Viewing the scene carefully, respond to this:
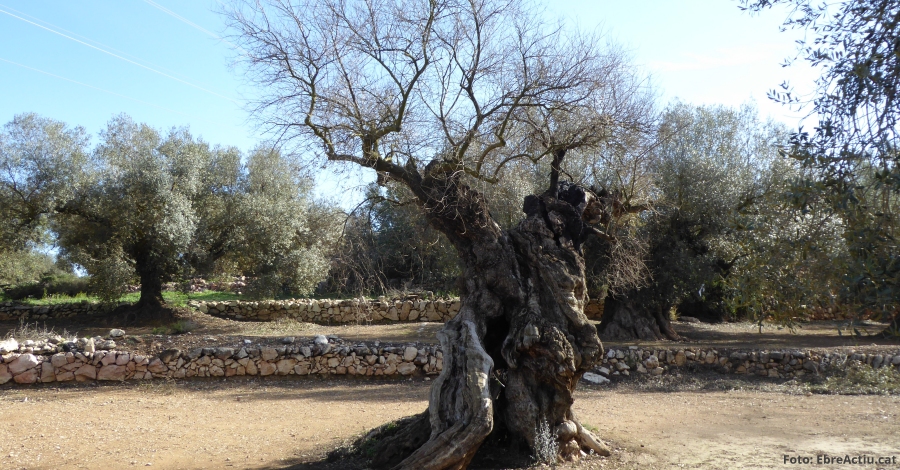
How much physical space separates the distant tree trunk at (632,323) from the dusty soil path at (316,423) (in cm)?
456

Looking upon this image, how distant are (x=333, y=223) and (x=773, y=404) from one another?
7.27 meters

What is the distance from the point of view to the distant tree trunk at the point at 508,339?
5625 mm

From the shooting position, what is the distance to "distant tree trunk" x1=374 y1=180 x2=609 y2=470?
5.62 m

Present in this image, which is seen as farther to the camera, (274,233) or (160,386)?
(274,233)

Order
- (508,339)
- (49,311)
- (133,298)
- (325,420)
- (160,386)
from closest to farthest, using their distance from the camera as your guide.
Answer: (508,339) < (325,420) < (160,386) < (49,311) < (133,298)

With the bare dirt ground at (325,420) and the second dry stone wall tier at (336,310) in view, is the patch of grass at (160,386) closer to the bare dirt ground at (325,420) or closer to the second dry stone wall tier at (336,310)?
the bare dirt ground at (325,420)

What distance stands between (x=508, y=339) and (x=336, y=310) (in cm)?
1472

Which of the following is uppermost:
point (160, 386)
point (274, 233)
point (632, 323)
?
point (274, 233)

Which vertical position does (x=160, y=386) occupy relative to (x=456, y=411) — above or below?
below

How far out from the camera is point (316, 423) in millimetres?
8250

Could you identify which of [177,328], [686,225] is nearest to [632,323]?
[686,225]

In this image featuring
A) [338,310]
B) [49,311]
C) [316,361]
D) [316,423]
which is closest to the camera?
[316,423]

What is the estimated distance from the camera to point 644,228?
15.0 meters

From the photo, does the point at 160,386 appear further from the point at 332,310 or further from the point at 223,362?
the point at 332,310
